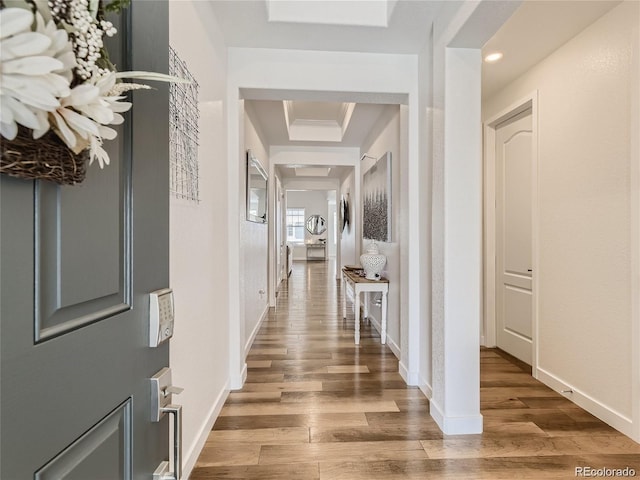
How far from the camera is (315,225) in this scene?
1461 cm

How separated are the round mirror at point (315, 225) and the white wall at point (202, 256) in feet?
39.8

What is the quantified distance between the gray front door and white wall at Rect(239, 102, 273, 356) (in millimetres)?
2034

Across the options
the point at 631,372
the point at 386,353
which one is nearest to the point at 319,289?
the point at 386,353

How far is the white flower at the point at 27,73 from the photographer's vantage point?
0.35m

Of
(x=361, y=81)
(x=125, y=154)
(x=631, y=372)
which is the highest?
(x=361, y=81)

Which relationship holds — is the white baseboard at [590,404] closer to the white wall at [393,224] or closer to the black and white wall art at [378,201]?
the white wall at [393,224]

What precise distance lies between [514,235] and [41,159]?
142 inches

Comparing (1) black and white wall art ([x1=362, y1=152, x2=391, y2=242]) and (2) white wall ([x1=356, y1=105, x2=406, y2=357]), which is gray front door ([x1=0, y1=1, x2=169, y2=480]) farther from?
A: (1) black and white wall art ([x1=362, y1=152, x2=391, y2=242])

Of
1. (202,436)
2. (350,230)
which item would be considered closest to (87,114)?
(202,436)

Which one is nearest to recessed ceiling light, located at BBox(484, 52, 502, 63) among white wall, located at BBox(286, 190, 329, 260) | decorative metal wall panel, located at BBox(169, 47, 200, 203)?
decorative metal wall panel, located at BBox(169, 47, 200, 203)

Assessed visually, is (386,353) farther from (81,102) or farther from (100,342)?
(81,102)

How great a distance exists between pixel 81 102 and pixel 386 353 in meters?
3.40

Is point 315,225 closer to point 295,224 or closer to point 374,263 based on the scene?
point 295,224

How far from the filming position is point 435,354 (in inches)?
85.2
